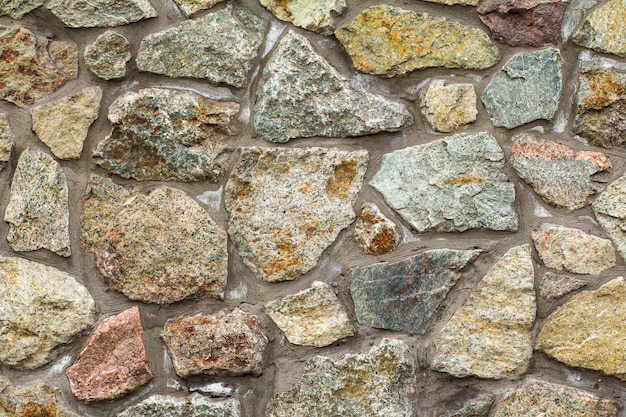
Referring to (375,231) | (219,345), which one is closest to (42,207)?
(219,345)

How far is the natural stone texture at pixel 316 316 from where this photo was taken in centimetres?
183

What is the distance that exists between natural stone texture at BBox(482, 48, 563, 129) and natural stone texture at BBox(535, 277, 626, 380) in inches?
18.0

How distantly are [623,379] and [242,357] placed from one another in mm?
940

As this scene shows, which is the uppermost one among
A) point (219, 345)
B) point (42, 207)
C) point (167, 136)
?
point (167, 136)

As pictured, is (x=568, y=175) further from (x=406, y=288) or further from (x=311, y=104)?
(x=311, y=104)

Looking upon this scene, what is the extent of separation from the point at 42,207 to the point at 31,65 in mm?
359

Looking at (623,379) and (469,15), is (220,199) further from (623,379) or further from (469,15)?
(623,379)

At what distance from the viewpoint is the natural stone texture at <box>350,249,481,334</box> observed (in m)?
1.81

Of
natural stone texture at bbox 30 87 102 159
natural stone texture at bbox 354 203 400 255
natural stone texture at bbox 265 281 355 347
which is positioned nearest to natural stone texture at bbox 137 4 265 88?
natural stone texture at bbox 30 87 102 159

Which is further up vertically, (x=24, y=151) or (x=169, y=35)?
(x=169, y=35)

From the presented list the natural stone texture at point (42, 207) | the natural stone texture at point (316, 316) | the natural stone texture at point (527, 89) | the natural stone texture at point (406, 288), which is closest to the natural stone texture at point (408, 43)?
the natural stone texture at point (527, 89)

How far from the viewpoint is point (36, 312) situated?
1808 mm

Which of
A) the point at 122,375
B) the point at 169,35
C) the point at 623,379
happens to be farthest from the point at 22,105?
the point at 623,379

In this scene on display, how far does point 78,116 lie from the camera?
5.96 feet
